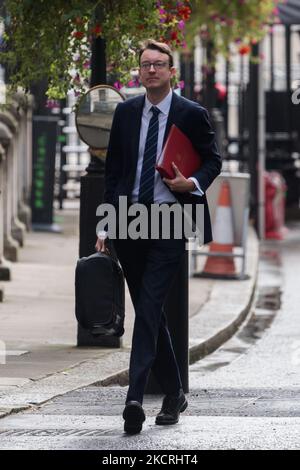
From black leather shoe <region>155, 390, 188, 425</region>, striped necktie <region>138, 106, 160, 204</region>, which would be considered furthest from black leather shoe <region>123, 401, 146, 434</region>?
striped necktie <region>138, 106, 160, 204</region>

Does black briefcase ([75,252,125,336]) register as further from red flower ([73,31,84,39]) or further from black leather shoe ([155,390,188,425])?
red flower ([73,31,84,39])

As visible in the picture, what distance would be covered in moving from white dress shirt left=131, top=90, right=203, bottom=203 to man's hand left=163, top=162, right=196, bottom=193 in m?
0.07

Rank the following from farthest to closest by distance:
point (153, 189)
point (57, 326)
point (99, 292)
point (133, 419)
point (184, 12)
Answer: point (57, 326), point (184, 12), point (99, 292), point (153, 189), point (133, 419)

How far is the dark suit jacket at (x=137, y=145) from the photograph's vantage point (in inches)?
319

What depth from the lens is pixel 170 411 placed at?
27.0ft

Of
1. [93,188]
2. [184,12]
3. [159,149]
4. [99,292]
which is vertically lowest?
[99,292]

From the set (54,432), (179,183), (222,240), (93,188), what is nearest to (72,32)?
(93,188)

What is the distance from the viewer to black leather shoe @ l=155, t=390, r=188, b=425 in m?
8.19

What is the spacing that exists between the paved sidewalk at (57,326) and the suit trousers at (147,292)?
0.90m

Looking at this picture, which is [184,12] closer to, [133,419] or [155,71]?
[155,71]

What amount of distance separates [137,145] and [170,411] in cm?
135

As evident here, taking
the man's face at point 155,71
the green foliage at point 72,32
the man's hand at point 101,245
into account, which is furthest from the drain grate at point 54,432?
the green foliage at point 72,32
